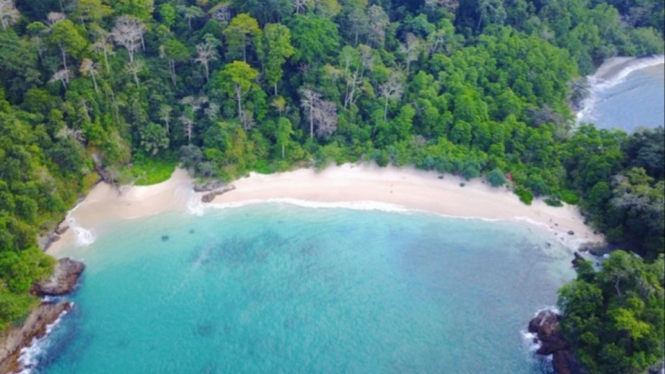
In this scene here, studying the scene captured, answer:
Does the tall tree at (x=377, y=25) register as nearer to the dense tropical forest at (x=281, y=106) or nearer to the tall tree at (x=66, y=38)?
the dense tropical forest at (x=281, y=106)

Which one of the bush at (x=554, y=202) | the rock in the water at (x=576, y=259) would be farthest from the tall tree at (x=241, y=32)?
the rock in the water at (x=576, y=259)

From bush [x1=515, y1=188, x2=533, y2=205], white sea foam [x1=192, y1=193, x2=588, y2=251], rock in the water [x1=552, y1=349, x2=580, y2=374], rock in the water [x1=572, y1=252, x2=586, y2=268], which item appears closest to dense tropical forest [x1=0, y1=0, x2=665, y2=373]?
bush [x1=515, y1=188, x2=533, y2=205]

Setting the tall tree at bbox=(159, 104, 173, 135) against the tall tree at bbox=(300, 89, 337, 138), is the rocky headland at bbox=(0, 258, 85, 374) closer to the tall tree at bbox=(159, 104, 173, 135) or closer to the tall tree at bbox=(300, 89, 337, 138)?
the tall tree at bbox=(159, 104, 173, 135)

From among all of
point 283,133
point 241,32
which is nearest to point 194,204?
point 283,133

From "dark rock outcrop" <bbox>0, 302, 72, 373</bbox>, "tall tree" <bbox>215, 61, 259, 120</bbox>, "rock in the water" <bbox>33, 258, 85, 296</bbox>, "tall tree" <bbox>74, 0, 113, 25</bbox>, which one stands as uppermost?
"tall tree" <bbox>74, 0, 113, 25</bbox>

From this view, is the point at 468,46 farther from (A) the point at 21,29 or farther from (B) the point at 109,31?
(A) the point at 21,29

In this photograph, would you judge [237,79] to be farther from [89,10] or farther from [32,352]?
[32,352]
